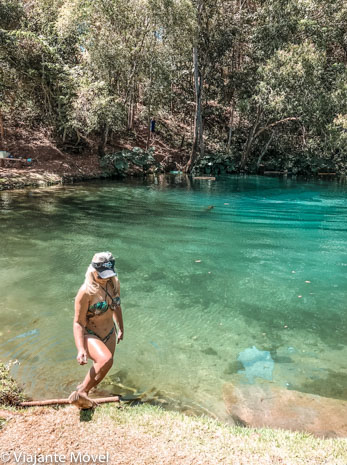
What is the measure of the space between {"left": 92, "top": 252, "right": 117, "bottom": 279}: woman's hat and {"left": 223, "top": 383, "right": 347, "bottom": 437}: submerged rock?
2298 mm

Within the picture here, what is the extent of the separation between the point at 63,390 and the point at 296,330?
4.08 meters

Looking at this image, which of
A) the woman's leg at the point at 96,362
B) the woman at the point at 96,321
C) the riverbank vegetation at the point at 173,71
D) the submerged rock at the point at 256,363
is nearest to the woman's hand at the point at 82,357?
the woman at the point at 96,321

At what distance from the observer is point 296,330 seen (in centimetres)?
651

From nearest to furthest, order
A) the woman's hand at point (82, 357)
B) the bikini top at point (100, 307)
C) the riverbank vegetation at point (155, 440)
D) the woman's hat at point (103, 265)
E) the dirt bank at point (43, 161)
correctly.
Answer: the riverbank vegetation at point (155, 440)
the woman's hand at point (82, 357)
the woman's hat at point (103, 265)
the bikini top at point (100, 307)
the dirt bank at point (43, 161)

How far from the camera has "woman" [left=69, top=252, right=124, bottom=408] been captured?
3.89m

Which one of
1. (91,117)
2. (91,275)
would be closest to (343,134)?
(91,117)

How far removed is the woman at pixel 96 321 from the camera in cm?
389

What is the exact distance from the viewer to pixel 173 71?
3142cm

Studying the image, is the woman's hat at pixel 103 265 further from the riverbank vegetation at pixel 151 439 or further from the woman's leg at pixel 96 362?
the riverbank vegetation at pixel 151 439

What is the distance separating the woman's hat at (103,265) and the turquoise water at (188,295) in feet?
5.89

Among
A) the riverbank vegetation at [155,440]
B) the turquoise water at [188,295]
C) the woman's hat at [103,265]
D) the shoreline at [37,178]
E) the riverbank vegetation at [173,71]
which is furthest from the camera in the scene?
the riverbank vegetation at [173,71]

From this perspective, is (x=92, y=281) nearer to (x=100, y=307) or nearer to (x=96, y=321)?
(x=100, y=307)

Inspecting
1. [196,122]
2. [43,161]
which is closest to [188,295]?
[43,161]

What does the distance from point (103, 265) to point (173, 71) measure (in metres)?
31.0
